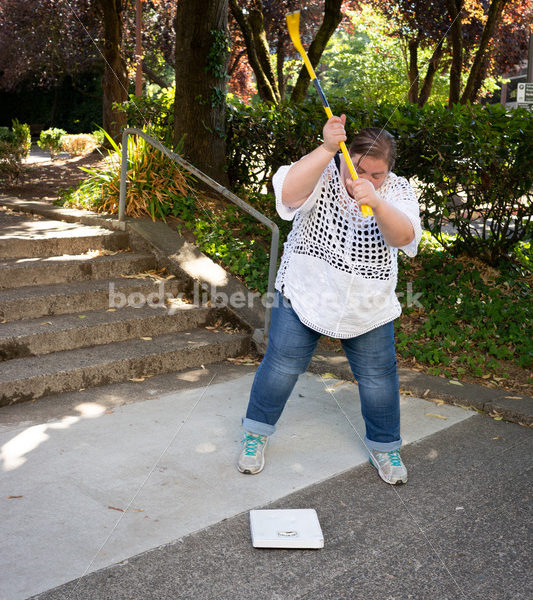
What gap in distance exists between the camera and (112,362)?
4.55 meters

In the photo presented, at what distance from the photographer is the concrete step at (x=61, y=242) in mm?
5785

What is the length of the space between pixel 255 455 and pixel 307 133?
4.28 metres

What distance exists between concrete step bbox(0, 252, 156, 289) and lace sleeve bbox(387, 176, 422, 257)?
3458mm

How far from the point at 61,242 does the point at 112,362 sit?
1.92m

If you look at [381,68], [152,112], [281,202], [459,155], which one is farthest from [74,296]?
[381,68]

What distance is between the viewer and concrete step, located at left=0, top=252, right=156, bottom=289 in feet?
17.6

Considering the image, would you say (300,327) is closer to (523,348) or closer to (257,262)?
(523,348)

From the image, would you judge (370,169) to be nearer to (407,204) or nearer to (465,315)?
(407,204)

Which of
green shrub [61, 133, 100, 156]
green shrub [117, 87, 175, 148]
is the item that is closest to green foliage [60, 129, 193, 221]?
green shrub [117, 87, 175, 148]

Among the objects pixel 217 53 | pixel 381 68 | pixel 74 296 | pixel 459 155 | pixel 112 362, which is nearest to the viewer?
pixel 112 362

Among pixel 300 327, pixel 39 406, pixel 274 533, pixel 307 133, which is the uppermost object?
pixel 307 133

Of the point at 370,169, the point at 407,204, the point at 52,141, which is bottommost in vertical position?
the point at 52,141

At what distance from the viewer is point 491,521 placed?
2953 mm

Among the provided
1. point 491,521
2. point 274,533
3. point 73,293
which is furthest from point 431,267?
point 274,533
